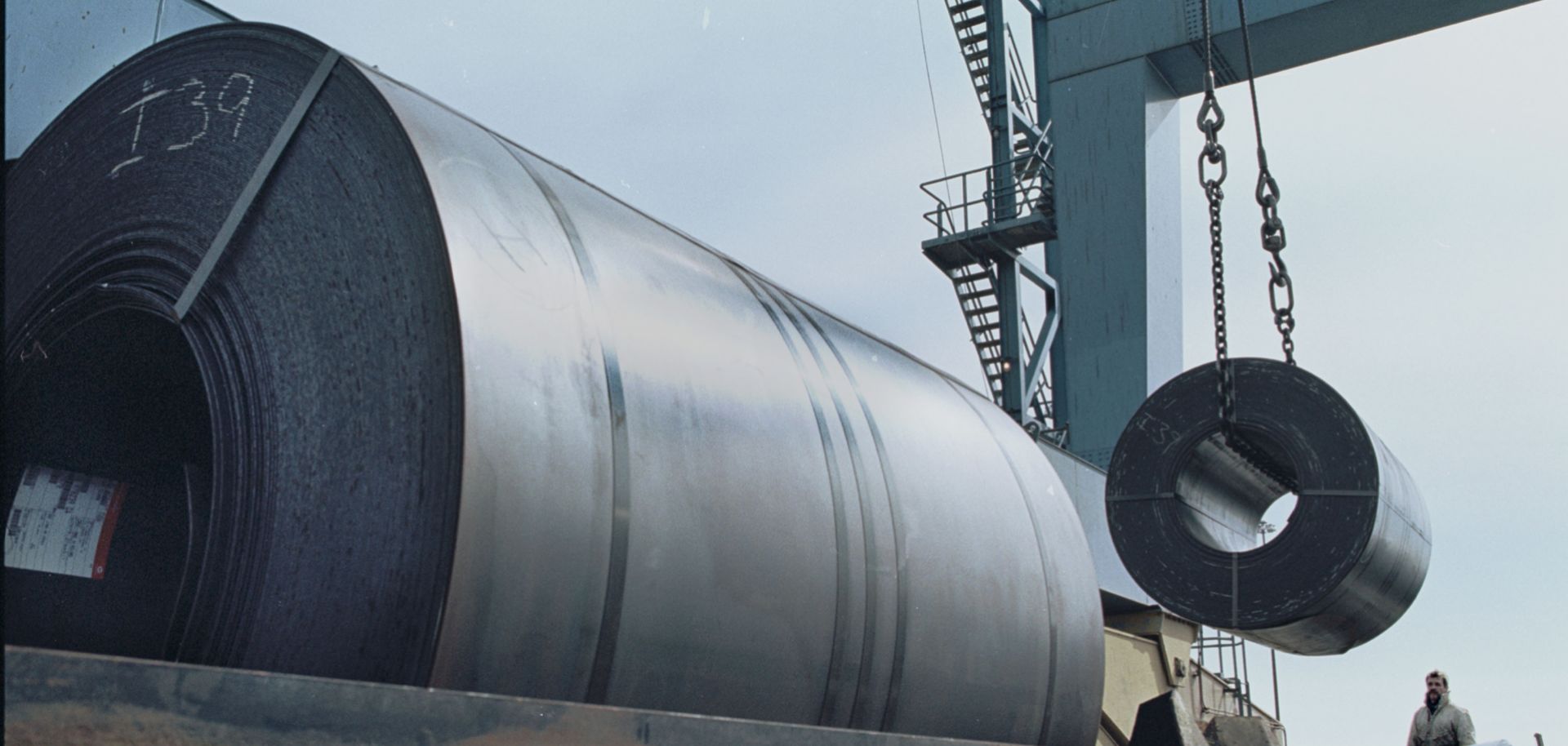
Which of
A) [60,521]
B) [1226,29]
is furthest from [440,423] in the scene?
[1226,29]

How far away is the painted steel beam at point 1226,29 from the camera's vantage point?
12.6m

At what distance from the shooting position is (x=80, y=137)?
115 inches

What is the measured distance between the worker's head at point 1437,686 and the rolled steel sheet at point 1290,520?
2270 millimetres

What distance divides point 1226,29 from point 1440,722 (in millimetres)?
8275

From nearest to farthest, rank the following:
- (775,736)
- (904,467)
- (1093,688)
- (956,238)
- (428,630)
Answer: (428,630)
(775,736)
(904,467)
(1093,688)
(956,238)

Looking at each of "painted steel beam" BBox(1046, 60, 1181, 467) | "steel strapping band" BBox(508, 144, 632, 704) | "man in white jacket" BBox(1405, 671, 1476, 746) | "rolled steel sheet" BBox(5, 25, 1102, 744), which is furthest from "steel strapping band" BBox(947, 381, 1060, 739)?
"painted steel beam" BBox(1046, 60, 1181, 467)

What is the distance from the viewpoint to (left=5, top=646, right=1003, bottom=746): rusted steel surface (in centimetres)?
132

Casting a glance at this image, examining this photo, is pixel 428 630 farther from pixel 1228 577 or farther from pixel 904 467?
pixel 1228 577

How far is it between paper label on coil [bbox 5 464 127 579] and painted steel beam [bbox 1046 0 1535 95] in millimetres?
12344

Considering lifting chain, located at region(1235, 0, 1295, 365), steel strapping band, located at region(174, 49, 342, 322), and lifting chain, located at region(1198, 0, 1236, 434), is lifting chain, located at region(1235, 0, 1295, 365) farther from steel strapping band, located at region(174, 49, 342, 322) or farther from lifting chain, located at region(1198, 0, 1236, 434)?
steel strapping band, located at region(174, 49, 342, 322)

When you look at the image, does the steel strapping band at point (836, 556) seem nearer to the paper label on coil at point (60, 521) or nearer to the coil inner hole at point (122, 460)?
the coil inner hole at point (122, 460)

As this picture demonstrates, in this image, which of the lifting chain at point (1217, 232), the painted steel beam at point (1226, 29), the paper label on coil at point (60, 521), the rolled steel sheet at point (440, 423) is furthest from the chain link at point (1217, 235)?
the painted steel beam at point (1226, 29)

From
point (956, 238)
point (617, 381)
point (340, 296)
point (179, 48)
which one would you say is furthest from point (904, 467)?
point (956, 238)

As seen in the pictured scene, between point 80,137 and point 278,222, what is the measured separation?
0.81 metres
